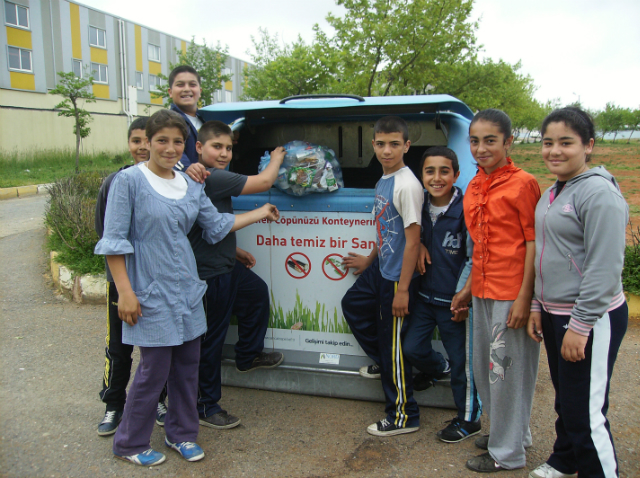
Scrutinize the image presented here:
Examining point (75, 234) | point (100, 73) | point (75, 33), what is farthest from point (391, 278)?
point (100, 73)

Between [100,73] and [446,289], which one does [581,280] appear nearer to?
[446,289]

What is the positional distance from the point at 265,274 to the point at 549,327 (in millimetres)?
1551

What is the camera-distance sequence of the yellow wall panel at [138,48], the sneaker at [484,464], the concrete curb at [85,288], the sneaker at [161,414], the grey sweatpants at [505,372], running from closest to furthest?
the grey sweatpants at [505,372] → the sneaker at [484,464] → the sneaker at [161,414] → the concrete curb at [85,288] → the yellow wall panel at [138,48]

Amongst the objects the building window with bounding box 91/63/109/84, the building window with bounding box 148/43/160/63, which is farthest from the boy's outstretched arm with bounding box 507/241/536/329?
the building window with bounding box 148/43/160/63

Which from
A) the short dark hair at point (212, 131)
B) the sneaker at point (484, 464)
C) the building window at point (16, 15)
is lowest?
the sneaker at point (484, 464)

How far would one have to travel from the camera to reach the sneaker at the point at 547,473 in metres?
2.04

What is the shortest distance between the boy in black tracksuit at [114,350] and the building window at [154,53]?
3179 cm

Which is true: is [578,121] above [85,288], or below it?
above

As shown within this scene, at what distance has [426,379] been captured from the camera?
8.75 ft

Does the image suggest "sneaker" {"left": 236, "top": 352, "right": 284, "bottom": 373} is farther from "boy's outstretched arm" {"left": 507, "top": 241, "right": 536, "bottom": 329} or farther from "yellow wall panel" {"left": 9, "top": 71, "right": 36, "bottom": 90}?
"yellow wall panel" {"left": 9, "top": 71, "right": 36, "bottom": 90}

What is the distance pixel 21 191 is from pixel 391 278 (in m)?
12.2

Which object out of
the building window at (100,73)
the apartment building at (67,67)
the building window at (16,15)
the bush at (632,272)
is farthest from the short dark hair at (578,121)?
the building window at (100,73)

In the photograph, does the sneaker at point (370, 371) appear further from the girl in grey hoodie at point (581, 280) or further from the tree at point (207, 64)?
the tree at point (207, 64)

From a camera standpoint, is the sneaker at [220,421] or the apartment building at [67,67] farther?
the apartment building at [67,67]
